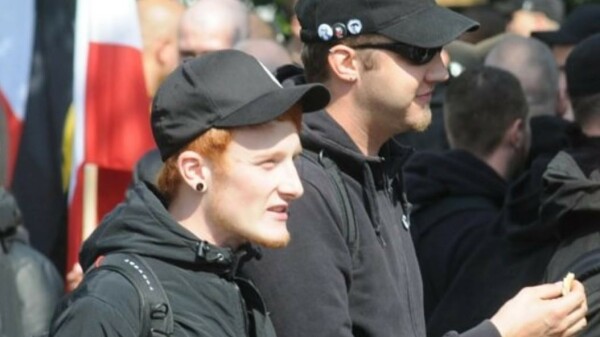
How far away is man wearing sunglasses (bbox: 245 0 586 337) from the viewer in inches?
189

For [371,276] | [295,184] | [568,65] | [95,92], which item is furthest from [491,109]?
[295,184]

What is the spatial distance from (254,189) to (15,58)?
5031 mm

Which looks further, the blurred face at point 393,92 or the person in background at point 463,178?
the person in background at point 463,178

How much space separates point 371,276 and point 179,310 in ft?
2.64

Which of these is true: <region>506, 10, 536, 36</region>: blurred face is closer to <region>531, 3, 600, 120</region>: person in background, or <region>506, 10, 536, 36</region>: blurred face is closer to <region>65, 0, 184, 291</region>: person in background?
<region>531, 3, 600, 120</region>: person in background

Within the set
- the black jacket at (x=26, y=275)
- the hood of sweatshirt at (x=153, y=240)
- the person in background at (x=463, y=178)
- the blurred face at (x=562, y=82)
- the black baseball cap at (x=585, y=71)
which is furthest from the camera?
the blurred face at (x=562, y=82)

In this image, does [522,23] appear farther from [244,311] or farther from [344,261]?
[244,311]

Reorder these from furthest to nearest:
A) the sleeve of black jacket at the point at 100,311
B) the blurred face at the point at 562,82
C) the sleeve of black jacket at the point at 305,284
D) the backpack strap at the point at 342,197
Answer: the blurred face at the point at 562,82
the backpack strap at the point at 342,197
the sleeve of black jacket at the point at 305,284
the sleeve of black jacket at the point at 100,311

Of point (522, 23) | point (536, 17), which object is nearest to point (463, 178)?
point (522, 23)

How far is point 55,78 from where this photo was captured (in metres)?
9.23

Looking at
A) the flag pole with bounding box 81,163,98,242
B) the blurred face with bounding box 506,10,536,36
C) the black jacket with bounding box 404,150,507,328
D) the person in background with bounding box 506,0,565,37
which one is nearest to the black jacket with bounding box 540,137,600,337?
the black jacket with bounding box 404,150,507,328

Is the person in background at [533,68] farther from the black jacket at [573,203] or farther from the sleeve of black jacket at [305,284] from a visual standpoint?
the sleeve of black jacket at [305,284]

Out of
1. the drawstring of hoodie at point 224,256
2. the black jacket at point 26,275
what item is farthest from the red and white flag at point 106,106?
the drawstring of hoodie at point 224,256

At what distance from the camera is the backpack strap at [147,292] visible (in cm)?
404
